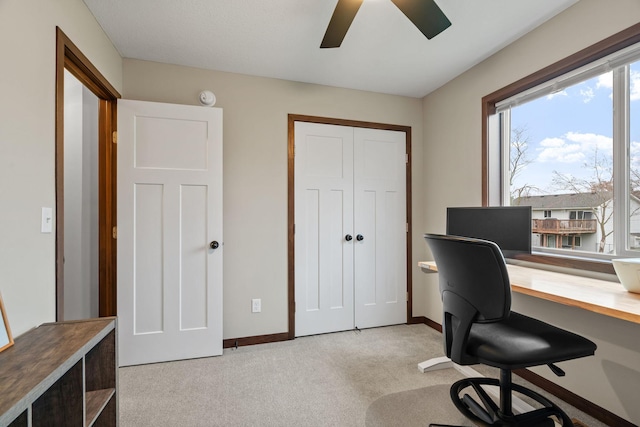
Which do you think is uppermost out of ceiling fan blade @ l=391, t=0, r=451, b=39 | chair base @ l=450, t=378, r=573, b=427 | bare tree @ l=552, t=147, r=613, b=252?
ceiling fan blade @ l=391, t=0, r=451, b=39

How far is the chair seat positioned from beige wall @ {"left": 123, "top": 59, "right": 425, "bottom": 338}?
1.85 meters

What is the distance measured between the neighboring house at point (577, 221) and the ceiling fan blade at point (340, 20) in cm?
182

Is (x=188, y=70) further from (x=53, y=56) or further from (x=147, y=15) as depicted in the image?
(x=53, y=56)

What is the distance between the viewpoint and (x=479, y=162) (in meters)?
2.58

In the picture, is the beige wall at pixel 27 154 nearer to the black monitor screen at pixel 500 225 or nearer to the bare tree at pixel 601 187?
the black monitor screen at pixel 500 225

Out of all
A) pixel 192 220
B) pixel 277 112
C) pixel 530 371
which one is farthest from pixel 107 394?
pixel 530 371

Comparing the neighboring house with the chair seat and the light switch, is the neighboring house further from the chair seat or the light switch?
the light switch

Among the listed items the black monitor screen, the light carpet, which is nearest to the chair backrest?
the light carpet

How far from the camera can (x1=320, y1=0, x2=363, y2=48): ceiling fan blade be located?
151cm

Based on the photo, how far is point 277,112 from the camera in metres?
2.84

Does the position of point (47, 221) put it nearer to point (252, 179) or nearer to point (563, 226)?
point (252, 179)

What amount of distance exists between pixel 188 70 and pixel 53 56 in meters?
1.21

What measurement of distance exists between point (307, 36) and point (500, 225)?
1908 mm

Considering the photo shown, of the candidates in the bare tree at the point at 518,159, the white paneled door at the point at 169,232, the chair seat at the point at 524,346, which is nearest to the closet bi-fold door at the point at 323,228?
the white paneled door at the point at 169,232
